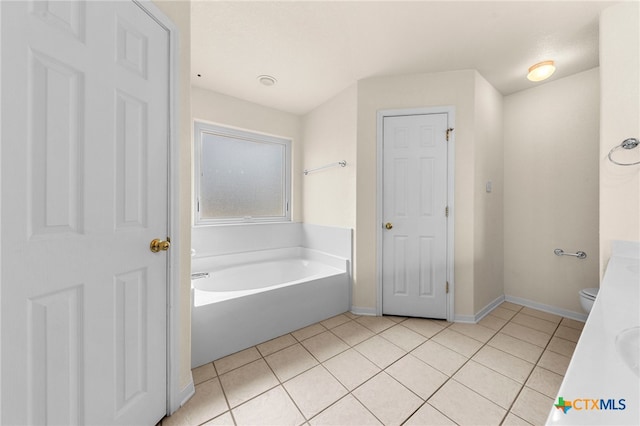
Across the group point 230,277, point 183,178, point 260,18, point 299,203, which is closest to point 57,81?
point 183,178

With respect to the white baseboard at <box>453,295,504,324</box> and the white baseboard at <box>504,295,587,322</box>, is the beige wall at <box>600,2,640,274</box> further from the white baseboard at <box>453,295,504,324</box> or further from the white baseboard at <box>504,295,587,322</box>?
the white baseboard at <box>504,295,587,322</box>

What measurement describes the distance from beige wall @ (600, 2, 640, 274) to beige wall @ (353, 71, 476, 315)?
0.79m

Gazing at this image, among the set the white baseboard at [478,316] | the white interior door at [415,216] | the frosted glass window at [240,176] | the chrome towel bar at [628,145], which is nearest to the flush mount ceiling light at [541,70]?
the white interior door at [415,216]

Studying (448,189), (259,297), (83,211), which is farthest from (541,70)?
(83,211)

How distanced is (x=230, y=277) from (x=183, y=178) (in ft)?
4.94

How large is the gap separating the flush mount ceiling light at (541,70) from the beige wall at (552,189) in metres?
0.50

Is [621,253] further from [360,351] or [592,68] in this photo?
[592,68]

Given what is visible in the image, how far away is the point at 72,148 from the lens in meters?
0.80

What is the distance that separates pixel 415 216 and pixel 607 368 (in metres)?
1.90

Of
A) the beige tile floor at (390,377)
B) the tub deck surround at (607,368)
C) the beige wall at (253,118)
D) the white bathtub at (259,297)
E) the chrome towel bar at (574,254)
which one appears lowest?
the beige tile floor at (390,377)

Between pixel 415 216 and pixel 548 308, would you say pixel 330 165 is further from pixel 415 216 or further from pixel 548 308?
pixel 548 308

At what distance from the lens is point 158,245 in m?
1.10

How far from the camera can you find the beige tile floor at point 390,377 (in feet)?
3.94

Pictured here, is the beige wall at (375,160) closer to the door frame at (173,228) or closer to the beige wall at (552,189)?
the beige wall at (552,189)
